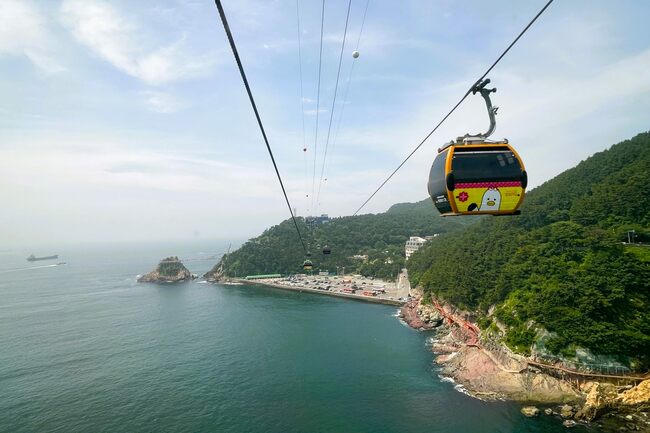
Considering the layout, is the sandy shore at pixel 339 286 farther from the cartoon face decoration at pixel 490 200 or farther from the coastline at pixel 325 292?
the cartoon face decoration at pixel 490 200

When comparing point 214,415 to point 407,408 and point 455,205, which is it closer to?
point 407,408

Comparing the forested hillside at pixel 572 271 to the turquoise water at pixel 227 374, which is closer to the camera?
the turquoise water at pixel 227 374

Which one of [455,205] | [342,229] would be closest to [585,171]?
[455,205]

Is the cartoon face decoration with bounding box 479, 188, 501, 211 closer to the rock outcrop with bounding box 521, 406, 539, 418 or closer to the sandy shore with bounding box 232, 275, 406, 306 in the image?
the rock outcrop with bounding box 521, 406, 539, 418

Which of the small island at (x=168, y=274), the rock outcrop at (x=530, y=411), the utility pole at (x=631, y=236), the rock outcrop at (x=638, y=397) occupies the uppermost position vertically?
the utility pole at (x=631, y=236)

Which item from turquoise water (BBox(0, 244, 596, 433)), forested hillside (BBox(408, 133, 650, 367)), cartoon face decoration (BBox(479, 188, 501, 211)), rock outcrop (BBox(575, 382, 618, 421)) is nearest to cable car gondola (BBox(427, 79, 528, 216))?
cartoon face decoration (BBox(479, 188, 501, 211))

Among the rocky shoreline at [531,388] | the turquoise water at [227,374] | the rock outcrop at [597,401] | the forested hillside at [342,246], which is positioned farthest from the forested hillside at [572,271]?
the forested hillside at [342,246]
